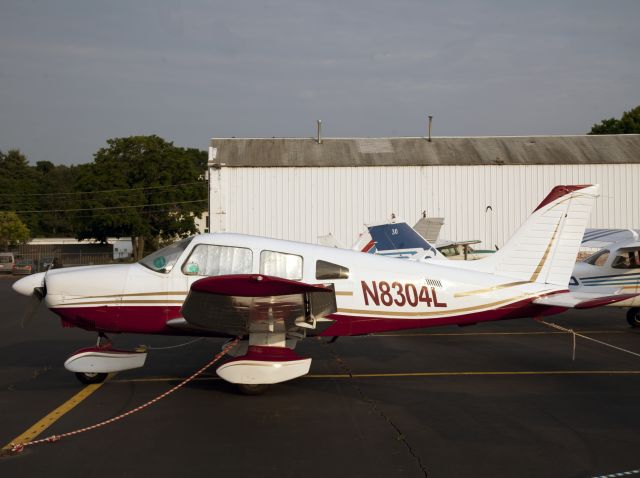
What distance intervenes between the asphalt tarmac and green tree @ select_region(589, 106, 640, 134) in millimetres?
51530

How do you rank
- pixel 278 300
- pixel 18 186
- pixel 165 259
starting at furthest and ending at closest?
1. pixel 18 186
2. pixel 165 259
3. pixel 278 300

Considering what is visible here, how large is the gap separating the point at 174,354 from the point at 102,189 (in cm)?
5769

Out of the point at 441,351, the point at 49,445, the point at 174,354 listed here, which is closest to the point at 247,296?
the point at 49,445

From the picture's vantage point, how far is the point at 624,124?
58.6 metres

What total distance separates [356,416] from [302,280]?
221 centimetres

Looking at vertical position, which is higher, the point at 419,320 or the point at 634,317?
the point at 419,320

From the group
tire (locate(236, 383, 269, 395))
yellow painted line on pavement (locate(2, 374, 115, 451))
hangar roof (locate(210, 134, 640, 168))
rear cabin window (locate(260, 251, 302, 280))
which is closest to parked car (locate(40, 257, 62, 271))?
yellow painted line on pavement (locate(2, 374, 115, 451))

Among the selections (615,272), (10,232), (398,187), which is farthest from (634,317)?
(10,232)

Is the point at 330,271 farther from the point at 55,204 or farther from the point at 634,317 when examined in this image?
the point at 55,204

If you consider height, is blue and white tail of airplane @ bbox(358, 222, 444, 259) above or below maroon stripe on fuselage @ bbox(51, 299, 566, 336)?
above

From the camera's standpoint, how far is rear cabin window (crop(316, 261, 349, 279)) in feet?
29.0

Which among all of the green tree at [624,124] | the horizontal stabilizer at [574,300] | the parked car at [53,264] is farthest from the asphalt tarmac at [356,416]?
the green tree at [624,124]

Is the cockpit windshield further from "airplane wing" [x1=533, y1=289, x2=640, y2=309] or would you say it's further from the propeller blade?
"airplane wing" [x1=533, y1=289, x2=640, y2=309]

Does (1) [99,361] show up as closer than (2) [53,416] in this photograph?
No
